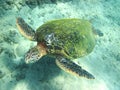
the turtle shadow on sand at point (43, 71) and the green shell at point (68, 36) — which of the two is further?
the turtle shadow on sand at point (43, 71)

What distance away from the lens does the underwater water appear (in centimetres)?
386

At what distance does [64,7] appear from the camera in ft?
18.6

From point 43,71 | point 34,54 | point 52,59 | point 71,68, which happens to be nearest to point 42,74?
point 43,71

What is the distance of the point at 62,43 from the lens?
3.61 metres

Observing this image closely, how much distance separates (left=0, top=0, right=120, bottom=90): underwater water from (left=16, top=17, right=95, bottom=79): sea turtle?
1.61 feet

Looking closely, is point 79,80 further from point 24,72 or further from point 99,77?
point 24,72

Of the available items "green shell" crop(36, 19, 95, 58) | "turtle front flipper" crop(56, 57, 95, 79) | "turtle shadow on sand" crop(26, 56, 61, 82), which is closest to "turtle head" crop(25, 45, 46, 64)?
"green shell" crop(36, 19, 95, 58)

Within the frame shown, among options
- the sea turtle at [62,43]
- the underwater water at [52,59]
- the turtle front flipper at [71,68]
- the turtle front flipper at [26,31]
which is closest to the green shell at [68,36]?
the sea turtle at [62,43]

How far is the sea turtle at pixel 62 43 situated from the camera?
342 cm

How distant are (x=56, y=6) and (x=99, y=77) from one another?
8.16ft

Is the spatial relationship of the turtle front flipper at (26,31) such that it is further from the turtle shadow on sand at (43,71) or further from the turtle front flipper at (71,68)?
the turtle front flipper at (71,68)

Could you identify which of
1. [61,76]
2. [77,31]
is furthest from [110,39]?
[61,76]

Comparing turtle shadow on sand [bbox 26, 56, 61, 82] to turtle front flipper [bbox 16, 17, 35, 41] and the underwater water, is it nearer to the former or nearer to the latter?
the underwater water

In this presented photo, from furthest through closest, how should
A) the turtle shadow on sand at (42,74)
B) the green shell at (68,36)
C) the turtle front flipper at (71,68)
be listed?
the turtle shadow on sand at (42,74) → the green shell at (68,36) → the turtle front flipper at (71,68)
